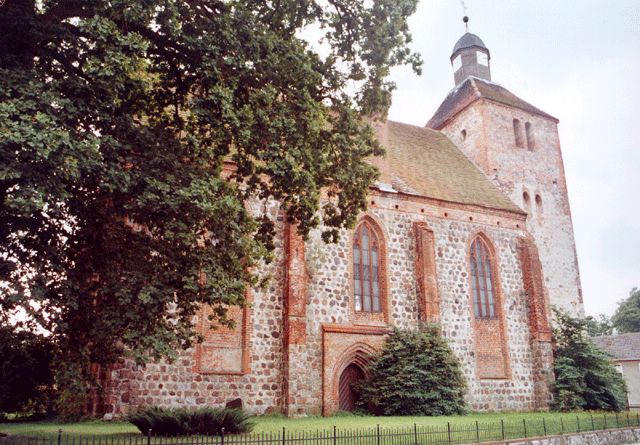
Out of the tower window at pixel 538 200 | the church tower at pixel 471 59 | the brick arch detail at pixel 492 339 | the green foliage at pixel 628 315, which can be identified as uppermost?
the church tower at pixel 471 59

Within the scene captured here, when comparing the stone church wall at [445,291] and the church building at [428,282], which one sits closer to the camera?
the church building at [428,282]

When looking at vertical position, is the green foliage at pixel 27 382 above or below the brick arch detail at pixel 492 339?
below

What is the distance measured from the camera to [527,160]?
28.4 meters

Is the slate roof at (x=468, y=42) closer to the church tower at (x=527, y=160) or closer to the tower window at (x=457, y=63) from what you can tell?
the tower window at (x=457, y=63)

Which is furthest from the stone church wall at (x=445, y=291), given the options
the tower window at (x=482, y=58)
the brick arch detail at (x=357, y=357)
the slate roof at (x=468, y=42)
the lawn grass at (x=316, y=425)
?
the slate roof at (x=468, y=42)

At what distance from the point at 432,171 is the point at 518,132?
6977 mm

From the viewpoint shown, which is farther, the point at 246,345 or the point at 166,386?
the point at 246,345

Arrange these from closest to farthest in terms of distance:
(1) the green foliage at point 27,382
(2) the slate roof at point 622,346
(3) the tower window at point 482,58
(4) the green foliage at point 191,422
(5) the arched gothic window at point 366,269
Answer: (4) the green foliage at point 191,422
(1) the green foliage at point 27,382
(5) the arched gothic window at point 366,269
(3) the tower window at point 482,58
(2) the slate roof at point 622,346

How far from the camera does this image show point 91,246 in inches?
413

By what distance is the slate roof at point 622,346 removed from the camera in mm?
42906

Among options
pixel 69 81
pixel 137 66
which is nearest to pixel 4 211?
pixel 69 81

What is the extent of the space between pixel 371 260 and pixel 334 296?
245cm

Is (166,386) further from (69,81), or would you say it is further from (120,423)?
(69,81)

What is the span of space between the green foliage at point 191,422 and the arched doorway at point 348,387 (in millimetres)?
7936
